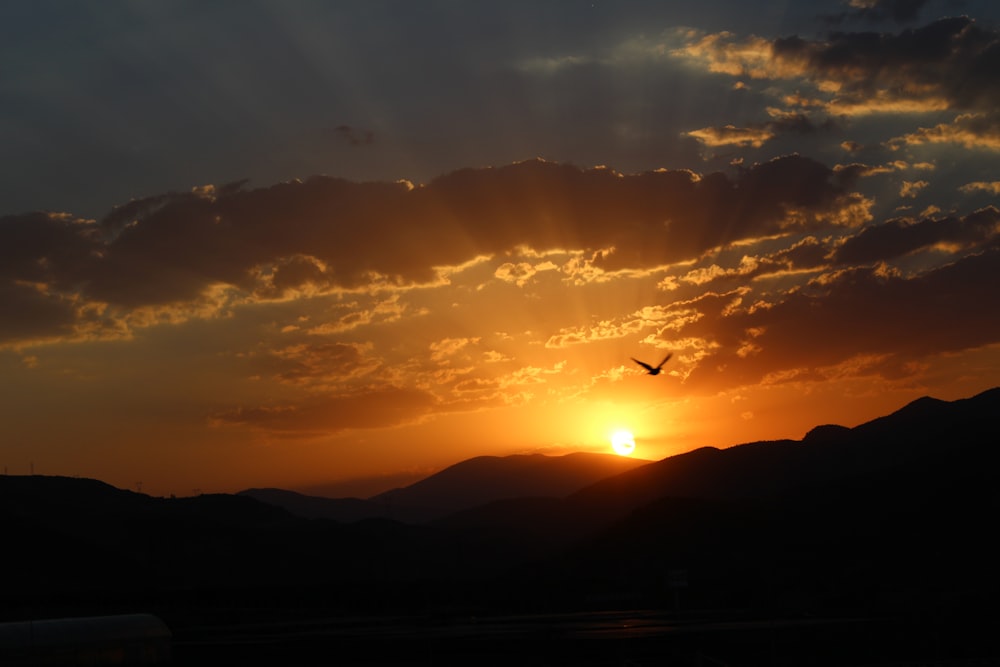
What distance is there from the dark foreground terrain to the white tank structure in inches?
124

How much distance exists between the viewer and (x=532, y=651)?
52188 mm

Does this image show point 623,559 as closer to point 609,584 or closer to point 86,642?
point 609,584

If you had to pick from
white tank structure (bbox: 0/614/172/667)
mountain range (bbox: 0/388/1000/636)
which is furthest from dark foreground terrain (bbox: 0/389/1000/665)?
white tank structure (bbox: 0/614/172/667)

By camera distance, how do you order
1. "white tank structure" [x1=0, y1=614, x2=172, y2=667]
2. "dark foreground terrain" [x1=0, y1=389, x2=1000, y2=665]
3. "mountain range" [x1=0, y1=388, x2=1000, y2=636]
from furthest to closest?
"mountain range" [x1=0, y1=388, x2=1000, y2=636]
"dark foreground terrain" [x1=0, y1=389, x2=1000, y2=665]
"white tank structure" [x1=0, y1=614, x2=172, y2=667]

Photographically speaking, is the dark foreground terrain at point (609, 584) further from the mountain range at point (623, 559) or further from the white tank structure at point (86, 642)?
the white tank structure at point (86, 642)

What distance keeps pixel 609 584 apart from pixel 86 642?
8364 cm

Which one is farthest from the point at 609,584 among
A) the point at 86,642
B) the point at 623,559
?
the point at 86,642

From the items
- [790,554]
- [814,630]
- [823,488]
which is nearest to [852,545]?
[790,554]

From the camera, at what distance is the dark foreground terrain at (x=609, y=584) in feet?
178

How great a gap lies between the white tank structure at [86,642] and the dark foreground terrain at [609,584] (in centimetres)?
314

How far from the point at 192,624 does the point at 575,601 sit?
133 ft

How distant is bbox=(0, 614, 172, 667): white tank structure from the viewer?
42312 mm

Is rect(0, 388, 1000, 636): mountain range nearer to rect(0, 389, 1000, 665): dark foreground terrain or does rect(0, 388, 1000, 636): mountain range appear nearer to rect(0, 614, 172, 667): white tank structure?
rect(0, 389, 1000, 665): dark foreground terrain

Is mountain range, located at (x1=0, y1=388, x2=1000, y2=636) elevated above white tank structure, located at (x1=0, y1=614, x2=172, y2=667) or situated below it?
above
